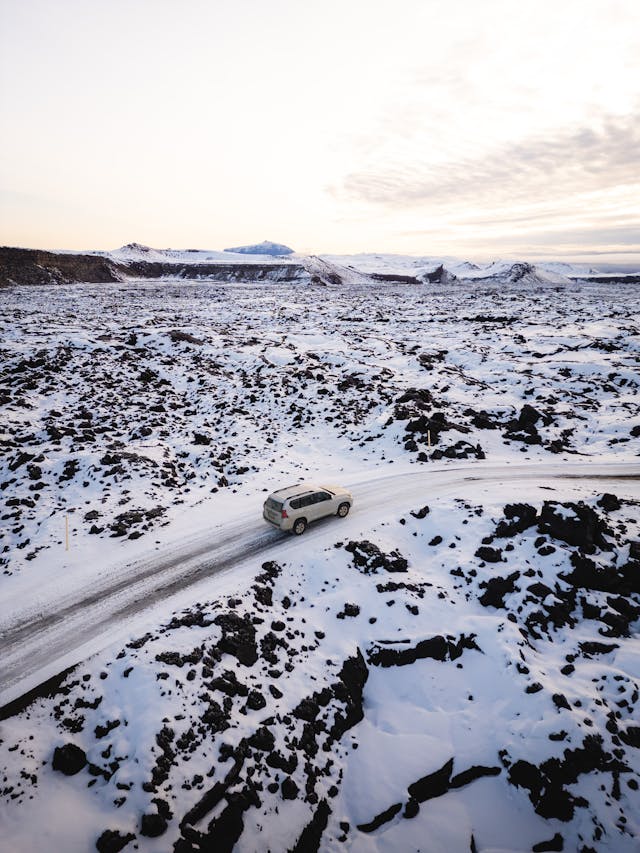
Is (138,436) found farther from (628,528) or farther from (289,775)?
(628,528)

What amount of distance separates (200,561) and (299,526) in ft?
13.3

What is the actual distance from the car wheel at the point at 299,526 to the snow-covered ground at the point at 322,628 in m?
0.43

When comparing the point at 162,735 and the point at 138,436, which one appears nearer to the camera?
the point at 162,735

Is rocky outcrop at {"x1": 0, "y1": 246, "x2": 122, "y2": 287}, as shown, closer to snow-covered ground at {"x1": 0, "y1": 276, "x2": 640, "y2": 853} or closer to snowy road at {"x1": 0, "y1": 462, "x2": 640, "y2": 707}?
snow-covered ground at {"x1": 0, "y1": 276, "x2": 640, "y2": 853}

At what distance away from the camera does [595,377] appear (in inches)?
1409

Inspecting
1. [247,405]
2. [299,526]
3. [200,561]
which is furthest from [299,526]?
[247,405]

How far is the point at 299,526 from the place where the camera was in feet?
56.3

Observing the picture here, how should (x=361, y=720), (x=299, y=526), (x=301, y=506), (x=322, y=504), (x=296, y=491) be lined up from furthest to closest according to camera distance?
(x=322, y=504) → (x=296, y=491) → (x=299, y=526) → (x=301, y=506) → (x=361, y=720)

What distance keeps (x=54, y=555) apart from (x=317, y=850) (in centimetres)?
1243

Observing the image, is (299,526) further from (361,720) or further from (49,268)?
(49,268)

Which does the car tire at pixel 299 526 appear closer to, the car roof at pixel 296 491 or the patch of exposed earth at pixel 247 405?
the car roof at pixel 296 491

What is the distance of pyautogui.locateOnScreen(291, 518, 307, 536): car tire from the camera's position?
17047mm

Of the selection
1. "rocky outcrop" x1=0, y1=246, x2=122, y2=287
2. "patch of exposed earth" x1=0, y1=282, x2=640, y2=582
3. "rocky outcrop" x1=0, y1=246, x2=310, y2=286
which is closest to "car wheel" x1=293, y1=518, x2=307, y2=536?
"patch of exposed earth" x1=0, y1=282, x2=640, y2=582

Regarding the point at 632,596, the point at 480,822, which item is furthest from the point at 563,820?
the point at 632,596
